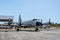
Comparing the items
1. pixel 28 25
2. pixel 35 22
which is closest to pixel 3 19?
pixel 28 25

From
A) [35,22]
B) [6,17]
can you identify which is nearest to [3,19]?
[6,17]

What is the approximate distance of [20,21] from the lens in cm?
9644

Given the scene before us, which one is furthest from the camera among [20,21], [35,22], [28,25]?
[20,21]

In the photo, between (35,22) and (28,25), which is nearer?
(35,22)

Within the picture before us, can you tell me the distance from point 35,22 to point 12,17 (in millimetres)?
15257

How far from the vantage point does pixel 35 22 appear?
69562 mm

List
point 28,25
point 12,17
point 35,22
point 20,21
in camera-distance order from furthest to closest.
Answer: point 20,21 < point 12,17 < point 28,25 < point 35,22

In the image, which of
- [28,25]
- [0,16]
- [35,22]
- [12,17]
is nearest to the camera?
[35,22]

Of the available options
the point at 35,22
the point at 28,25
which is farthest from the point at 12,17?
the point at 35,22

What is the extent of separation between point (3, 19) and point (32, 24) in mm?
18045

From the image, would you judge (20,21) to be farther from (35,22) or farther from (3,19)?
(35,22)

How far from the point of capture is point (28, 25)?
247ft

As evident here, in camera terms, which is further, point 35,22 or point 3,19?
point 3,19

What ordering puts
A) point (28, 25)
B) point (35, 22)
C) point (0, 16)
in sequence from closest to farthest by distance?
point (35, 22), point (28, 25), point (0, 16)
